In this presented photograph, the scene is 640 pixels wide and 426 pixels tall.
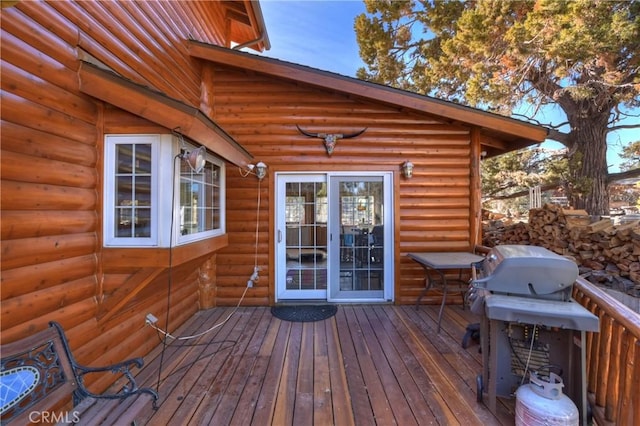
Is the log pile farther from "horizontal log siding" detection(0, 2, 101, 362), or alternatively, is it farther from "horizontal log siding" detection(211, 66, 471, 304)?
"horizontal log siding" detection(0, 2, 101, 362)

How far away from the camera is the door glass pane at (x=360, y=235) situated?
414 centimetres

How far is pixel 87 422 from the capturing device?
142 centimetres

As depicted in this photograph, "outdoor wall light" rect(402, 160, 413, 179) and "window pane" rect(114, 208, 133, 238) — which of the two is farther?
"outdoor wall light" rect(402, 160, 413, 179)

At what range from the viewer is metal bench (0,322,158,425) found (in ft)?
4.61

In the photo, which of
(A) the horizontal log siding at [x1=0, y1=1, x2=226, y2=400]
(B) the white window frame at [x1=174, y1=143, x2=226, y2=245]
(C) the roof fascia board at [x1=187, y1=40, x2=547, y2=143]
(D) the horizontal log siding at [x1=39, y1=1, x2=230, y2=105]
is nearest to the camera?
(A) the horizontal log siding at [x1=0, y1=1, x2=226, y2=400]

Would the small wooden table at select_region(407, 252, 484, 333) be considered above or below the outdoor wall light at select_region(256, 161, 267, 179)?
below

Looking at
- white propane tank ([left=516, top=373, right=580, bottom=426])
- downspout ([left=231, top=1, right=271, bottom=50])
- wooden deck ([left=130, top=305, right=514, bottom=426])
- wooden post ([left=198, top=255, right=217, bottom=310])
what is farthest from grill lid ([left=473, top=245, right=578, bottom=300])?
downspout ([left=231, top=1, right=271, bottom=50])

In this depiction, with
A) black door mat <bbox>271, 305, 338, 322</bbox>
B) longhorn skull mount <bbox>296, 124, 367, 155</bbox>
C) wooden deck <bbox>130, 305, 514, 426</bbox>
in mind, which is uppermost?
longhorn skull mount <bbox>296, 124, 367, 155</bbox>

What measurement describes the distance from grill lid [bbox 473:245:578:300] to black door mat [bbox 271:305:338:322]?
216 cm

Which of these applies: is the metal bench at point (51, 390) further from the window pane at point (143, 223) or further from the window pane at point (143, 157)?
the window pane at point (143, 157)

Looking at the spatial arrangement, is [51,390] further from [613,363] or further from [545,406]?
[613,363]

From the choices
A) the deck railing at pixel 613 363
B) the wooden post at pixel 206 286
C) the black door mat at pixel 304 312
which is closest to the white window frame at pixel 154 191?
the wooden post at pixel 206 286

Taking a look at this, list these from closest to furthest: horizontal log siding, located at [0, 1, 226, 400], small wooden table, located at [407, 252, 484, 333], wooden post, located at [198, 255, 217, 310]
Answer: horizontal log siding, located at [0, 1, 226, 400], small wooden table, located at [407, 252, 484, 333], wooden post, located at [198, 255, 217, 310]

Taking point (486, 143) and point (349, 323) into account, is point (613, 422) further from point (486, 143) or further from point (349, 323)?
point (486, 143)
